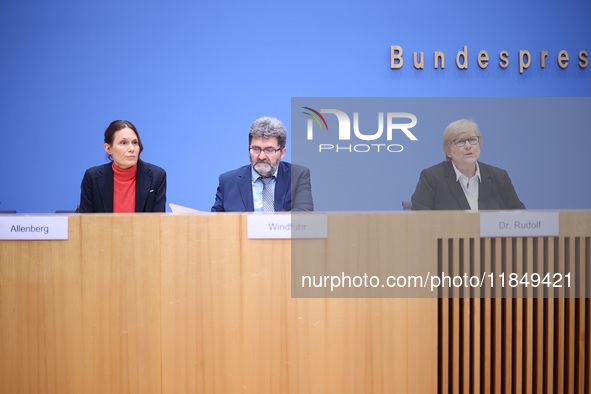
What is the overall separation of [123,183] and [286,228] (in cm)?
118

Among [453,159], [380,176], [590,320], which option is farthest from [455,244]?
[380,176]

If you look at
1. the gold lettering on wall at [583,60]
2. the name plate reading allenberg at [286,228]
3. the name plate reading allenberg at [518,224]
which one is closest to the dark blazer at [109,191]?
the name plate reading allenberg at [286,228]

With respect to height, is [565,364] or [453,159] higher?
[453,159]

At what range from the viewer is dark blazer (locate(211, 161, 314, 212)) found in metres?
2.40

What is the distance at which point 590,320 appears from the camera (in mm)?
1488

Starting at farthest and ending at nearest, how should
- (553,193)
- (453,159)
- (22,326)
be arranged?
(553,193), (453,159), (22,326)

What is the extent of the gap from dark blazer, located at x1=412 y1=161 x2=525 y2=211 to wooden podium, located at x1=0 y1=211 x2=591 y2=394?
A: 61cm

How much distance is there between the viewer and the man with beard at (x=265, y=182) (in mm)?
2422

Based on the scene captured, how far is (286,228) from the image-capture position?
147cm

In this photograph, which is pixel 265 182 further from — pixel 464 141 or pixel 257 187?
pixel 464 141

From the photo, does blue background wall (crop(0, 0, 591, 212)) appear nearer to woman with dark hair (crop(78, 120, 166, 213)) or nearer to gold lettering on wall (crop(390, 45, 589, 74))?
gold lettering on wall (crop(390, 45, 589, 74))

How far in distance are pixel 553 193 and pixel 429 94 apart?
1.11 m

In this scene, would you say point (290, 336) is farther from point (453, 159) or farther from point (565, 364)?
point (453, 159)

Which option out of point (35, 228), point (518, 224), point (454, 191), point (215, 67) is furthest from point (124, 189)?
point (215, 67)
